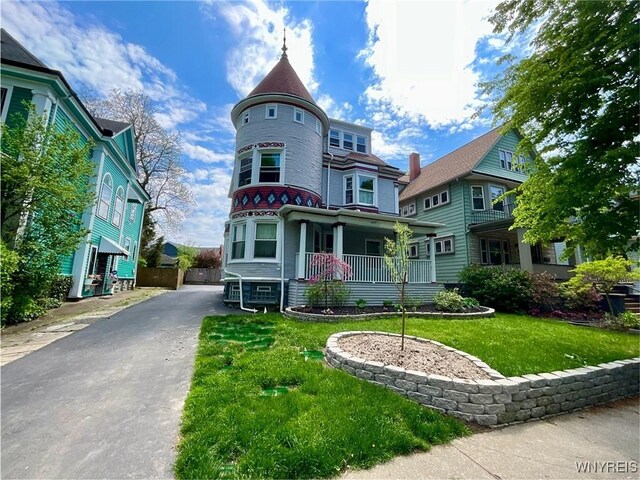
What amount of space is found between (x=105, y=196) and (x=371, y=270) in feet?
45.7

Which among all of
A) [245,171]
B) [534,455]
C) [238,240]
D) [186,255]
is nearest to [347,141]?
[245,171]

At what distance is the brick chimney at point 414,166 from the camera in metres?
22.7

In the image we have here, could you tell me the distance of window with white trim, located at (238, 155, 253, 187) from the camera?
12781 millimetres

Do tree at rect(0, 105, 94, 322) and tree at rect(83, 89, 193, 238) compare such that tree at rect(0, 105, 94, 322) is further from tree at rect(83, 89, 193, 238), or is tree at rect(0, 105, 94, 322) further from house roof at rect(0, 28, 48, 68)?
tree at rect(83, 89, 193, 238)

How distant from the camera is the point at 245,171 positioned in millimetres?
12953

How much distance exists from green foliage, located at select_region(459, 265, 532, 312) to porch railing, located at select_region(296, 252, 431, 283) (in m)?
2.65

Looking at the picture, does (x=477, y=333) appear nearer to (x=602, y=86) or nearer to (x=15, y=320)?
(x=602, y=86)

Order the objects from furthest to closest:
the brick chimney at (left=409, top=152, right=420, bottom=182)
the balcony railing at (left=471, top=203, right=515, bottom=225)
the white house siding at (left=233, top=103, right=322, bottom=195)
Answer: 1. the brick chimney at (left=409, top=152, right=420, bottom=182)
2. the balcony railing at (left=471, top=203, right=515, bottom=225)
3. the white house siding at (left=233, top=103, right=322, bottom=195)

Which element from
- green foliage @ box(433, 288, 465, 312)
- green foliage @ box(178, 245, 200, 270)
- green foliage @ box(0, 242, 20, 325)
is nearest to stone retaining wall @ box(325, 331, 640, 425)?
green foliage @ box(433, 288, 465, 312)

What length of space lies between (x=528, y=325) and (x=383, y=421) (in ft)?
27.3

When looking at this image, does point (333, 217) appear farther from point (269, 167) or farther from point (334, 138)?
point (334, 138)

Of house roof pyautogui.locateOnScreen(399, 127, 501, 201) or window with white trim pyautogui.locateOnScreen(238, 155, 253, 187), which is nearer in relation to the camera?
window with white trim pyautogui.locateOnScreen(238, 155, 253, 187)

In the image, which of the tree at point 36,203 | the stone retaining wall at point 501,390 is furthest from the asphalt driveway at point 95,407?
the stone retaining wall at point 501,390

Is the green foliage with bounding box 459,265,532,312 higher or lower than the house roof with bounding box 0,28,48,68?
lower
